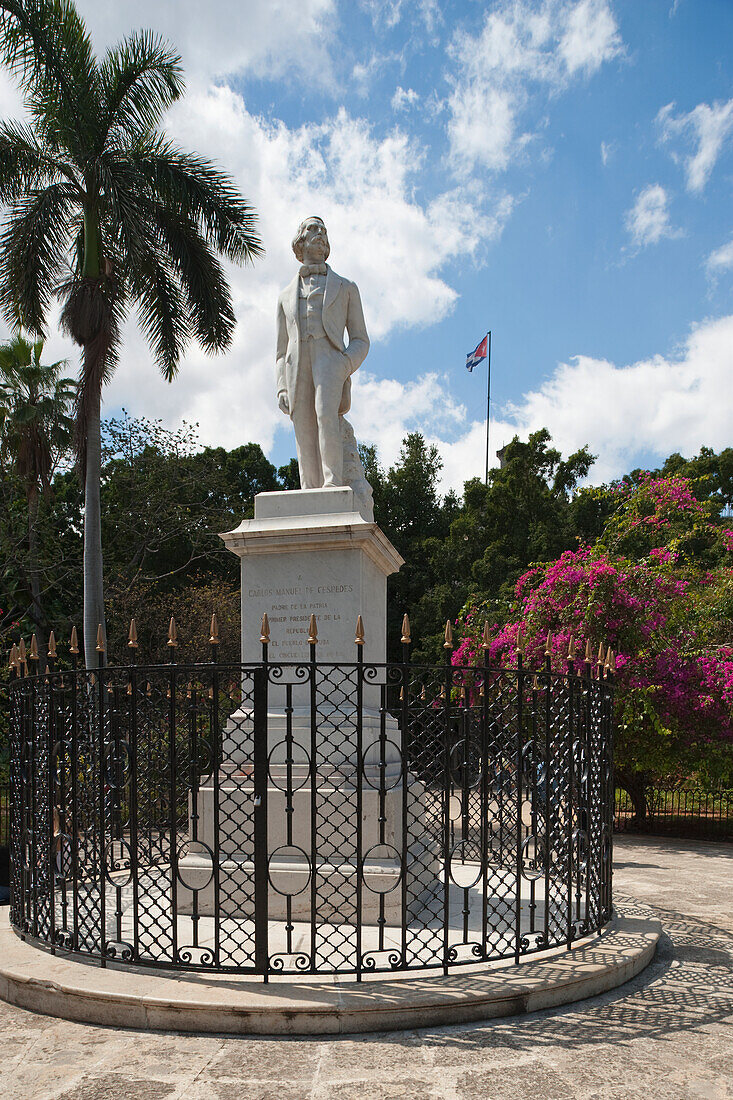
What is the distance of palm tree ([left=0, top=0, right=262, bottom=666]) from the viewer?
13.3m

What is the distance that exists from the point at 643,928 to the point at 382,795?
253cm

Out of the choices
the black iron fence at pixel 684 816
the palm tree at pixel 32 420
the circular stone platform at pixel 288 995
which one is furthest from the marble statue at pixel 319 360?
the palm tree at pixel 32 420

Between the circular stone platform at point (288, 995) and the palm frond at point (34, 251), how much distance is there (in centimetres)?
1210

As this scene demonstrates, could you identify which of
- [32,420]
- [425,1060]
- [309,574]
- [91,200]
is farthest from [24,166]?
[425,1060]

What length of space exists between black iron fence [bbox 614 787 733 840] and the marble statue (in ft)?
30.0

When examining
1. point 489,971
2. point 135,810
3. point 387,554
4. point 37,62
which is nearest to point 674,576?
point 387,554

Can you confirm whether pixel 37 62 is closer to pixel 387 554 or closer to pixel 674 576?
pixel 387 554

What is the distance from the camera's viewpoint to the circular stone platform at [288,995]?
405 centimetres

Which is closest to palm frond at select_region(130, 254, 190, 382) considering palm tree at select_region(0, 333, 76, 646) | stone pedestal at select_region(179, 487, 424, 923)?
palm tree at select_region(0, 333, 76, 646)

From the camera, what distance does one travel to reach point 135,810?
4660 millimetres

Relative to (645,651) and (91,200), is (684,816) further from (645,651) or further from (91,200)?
(91,200)

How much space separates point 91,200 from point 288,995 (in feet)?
43.8

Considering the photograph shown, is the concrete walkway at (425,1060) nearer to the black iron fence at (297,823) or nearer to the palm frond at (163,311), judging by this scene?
the black iron fence at (297,823)

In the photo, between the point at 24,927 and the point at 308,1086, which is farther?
the point at 24,927
